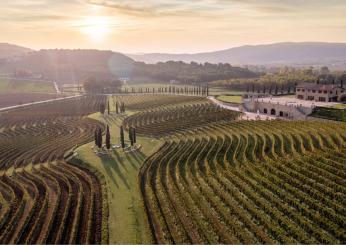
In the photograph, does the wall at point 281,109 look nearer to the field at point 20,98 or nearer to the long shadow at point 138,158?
the long shadow at point 138,158

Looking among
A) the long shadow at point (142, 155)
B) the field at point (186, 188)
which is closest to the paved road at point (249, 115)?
the field at point (186, 188)

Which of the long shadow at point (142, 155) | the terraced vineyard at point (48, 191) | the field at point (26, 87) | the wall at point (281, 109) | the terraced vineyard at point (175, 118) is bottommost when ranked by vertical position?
the terraced vineyard at point (48, 191)

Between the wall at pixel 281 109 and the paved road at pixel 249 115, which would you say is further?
the paved road at pixel 249 115

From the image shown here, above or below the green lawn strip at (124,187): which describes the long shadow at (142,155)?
above

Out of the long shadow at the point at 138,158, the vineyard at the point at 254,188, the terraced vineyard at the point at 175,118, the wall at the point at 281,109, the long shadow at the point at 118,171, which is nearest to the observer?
the vineyard at the point at 254,188

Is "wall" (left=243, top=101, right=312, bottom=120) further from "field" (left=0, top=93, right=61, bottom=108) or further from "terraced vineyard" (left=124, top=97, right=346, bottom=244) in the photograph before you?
"field" (left=0, top=93, right=61, bottom=108)

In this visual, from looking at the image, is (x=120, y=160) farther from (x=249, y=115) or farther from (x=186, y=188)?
(x=249, y=115)

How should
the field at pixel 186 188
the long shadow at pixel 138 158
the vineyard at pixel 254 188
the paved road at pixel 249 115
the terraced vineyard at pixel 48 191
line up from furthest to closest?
the paved road at pixel 249 115, the long shadow at pixel 138 158, the terraced vineyard at pixel 48 191, the field at pixel 186 188, the vineyard at pixel 254 188

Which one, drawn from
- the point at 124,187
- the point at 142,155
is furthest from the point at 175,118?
the point at 124,187
